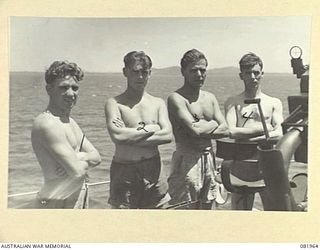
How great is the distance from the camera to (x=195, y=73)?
0.96 metres

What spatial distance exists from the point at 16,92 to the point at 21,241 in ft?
0.78

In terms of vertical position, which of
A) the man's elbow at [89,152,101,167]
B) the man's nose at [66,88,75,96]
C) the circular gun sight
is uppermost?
the circular gun sight

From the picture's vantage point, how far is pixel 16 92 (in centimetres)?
96

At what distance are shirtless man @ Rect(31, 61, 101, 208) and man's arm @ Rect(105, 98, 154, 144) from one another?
0.13ft

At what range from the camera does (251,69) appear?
0.96m

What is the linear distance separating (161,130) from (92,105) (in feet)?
0.38

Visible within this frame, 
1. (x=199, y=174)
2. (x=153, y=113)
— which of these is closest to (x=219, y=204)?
(x=199, y=174)

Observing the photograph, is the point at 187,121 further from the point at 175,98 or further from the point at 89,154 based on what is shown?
the point at 89,154

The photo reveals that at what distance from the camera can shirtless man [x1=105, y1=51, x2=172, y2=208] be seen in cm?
96

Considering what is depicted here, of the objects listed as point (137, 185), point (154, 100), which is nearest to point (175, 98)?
point (154, 100)

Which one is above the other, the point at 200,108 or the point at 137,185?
the point at 200,108

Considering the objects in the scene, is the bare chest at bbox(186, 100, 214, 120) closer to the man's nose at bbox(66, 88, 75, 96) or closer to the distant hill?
the distant hill

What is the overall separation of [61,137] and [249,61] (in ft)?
1.05

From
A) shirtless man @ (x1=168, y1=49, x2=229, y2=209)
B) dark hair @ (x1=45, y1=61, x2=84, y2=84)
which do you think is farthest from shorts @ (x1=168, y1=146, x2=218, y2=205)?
dark hair @ (x1=45, y1=61, x2=84, y2=84)
